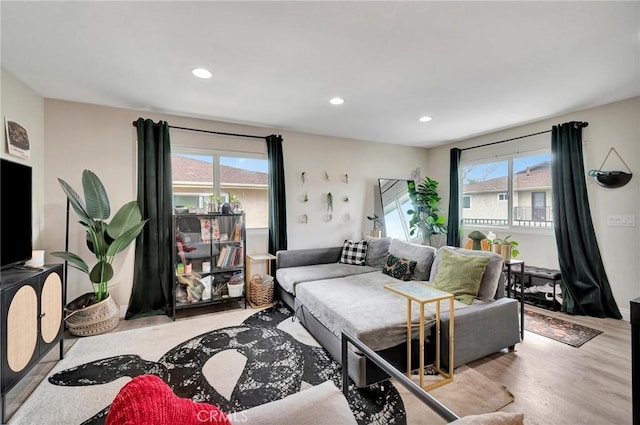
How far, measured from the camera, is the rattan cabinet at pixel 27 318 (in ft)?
5.27

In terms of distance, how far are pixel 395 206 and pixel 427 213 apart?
623 mm

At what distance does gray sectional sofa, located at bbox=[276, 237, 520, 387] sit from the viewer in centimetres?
195

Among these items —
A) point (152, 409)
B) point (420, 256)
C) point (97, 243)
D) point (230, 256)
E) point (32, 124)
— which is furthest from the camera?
point (230, 256)

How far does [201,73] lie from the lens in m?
2.39

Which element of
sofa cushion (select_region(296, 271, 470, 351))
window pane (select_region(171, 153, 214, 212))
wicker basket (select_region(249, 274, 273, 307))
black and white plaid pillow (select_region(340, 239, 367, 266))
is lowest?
wicker basket (select_region(249, 274, 273, 307))

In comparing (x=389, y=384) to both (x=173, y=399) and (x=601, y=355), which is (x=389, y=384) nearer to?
(x=173, y=399)

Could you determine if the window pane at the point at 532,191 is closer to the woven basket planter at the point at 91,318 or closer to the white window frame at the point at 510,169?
the white window frame at the point at 510,169

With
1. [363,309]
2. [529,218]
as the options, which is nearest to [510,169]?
[529,218]

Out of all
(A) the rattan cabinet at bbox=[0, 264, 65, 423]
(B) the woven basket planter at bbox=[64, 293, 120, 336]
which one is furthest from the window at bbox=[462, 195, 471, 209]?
(A) the rattan cabinet at bbox=[0, 264, 65, 423]

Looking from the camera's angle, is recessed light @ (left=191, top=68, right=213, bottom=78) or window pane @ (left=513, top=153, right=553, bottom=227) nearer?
recessed light @ (left=191, top=68, right=213, bottom=78)

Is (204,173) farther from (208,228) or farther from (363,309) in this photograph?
(363,309)

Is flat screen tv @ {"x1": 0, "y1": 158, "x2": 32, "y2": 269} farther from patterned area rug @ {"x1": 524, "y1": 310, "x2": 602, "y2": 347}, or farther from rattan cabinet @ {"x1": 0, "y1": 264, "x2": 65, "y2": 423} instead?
patterned area rug @ {"x1": 524, "y1": 310, "x2": 602, "y2": 347}

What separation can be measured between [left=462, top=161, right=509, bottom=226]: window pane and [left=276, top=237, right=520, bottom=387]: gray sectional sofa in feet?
6.50

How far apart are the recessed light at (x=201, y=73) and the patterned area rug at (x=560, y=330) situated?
4.07m
